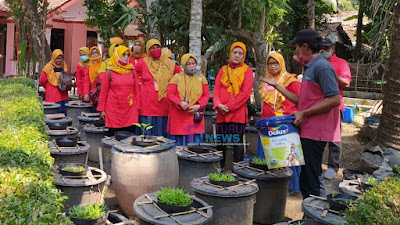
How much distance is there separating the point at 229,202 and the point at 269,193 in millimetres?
789

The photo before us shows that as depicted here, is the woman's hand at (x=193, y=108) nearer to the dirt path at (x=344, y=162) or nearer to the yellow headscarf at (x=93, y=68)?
the dirt path at (x=344, y=162)

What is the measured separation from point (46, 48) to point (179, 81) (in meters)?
9.38

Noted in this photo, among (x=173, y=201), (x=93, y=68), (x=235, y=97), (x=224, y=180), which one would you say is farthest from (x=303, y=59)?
(x=93, y=68)

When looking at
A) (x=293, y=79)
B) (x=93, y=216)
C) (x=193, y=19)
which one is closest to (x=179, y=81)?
(x=193, y=19)

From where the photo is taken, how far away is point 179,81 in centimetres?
654

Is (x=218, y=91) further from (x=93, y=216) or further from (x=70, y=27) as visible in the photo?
(x=70, y=27)

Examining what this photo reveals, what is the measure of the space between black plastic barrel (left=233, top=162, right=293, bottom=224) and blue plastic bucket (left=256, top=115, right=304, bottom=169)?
0.71 metres

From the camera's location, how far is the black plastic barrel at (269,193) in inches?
186

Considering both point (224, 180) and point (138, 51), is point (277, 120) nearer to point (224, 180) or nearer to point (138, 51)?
point (224, 180)

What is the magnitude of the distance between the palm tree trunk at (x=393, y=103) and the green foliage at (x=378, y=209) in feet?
14.3

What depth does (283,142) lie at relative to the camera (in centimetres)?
401

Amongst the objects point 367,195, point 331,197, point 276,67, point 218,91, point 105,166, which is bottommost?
A: point 105,166

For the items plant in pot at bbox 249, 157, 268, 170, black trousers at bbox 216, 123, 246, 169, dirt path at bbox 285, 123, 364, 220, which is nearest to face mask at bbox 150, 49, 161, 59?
black trousers at bbox 216, 123, 246, 169

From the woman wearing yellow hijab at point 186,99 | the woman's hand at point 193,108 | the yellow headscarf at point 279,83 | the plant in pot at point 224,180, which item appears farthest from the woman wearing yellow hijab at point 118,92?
the plant in pot at point 224,180
